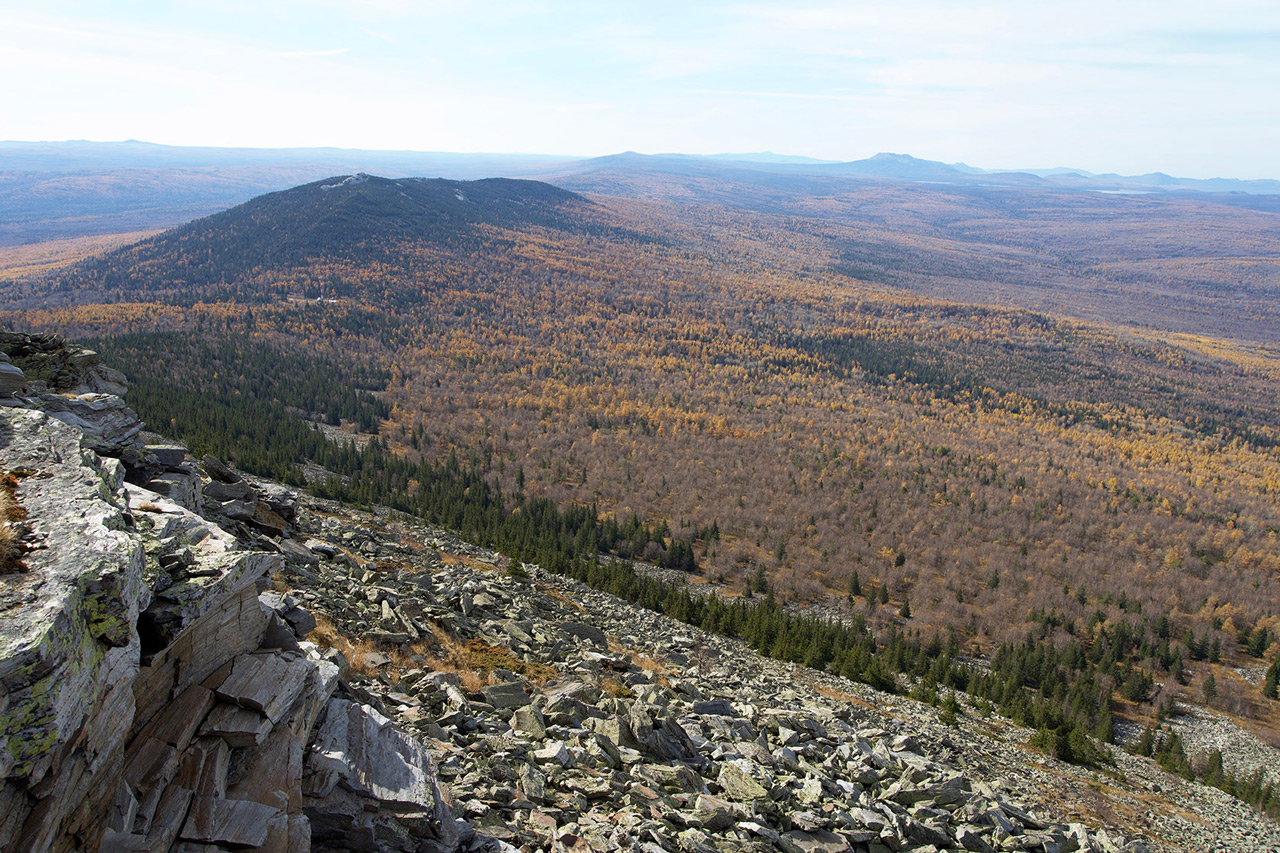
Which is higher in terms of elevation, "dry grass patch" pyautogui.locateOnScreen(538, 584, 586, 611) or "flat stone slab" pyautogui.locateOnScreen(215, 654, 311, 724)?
"flat stone slab" pyautogui.locateOnScreen(215, 654, 311, 724)

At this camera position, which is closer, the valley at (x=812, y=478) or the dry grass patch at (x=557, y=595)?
the dry grass patch at (x=557, y=595)

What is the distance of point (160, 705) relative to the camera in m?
11.0

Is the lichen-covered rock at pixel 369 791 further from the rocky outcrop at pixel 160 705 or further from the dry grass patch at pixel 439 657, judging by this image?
the dry grass patch at pixel 439 657

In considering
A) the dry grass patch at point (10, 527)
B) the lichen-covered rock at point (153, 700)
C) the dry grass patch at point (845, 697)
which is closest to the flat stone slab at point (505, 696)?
the lichen-covered rock at point (153, 700)

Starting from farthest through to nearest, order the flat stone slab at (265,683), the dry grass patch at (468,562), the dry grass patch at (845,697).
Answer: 1. the dry grass patch at (468,562)
2. the dry grass patch at (845,697)
3. the flat stone slab at (265,683)

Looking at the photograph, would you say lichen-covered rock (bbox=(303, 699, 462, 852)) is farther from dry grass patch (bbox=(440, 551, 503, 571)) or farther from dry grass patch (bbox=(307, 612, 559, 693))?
dry grass patch (bbox=(440, 551, 503, 571))

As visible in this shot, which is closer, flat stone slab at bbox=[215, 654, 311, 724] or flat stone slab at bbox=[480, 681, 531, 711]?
flat stone slab at bbox=[215, 654, 311, 724]

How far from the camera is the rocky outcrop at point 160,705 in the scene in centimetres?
808

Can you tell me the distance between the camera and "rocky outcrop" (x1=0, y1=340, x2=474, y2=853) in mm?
8078

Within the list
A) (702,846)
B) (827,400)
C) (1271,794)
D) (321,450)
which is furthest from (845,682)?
(827,400)

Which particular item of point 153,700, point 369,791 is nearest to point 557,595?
point 369,791

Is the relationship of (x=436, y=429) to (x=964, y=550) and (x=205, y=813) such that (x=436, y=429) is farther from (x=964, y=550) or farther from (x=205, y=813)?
(x=205, y=813)

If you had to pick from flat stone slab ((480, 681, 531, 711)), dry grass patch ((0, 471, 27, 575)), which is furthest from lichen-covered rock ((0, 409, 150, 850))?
flat stone slab ((480, 681, 531, 711))

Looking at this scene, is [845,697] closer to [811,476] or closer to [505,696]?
[505,696]
